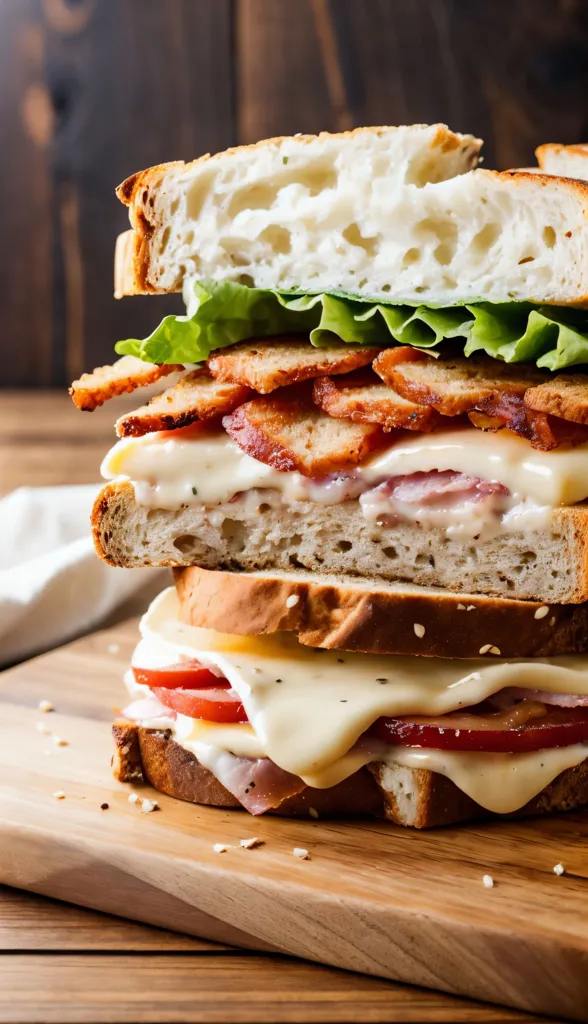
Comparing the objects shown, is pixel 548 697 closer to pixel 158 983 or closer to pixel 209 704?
pixel 209 704

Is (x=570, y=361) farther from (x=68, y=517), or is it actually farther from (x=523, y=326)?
(x=68, y=517)

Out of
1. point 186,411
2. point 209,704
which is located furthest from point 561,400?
point 209,704

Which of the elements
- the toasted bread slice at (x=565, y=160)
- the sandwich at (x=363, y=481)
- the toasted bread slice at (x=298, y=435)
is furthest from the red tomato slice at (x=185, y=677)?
the toasted bread slice at (x=565, y=160)

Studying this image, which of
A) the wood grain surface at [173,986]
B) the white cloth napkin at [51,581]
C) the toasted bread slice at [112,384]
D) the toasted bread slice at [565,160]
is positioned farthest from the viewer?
the white cloth napkin at [51,581]

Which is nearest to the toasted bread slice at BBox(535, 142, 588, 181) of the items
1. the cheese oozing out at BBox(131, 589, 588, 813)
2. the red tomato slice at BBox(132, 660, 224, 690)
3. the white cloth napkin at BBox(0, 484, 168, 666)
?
the cheese oozing out at BBox(131, 589, 588, 813)

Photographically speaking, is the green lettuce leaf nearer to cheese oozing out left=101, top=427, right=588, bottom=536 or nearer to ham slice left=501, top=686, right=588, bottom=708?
cheese oozing out left=101, top=427, right=588, bottom=536

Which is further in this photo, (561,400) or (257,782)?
(257,782)

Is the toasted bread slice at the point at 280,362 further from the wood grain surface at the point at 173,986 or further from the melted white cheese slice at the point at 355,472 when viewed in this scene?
the wood grain surface at the point at 173,986
